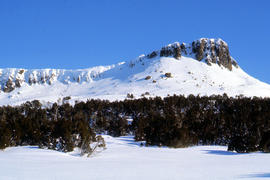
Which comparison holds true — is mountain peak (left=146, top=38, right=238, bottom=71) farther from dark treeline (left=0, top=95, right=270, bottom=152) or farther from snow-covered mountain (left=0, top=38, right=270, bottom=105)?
dark treeline (left=0, top=95, right=270, bottom=152)

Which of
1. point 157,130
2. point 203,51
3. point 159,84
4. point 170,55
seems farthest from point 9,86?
point 157,130

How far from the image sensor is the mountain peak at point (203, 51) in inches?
1576

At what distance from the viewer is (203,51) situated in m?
40.8

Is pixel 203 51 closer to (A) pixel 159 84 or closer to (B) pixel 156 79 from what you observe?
(B) pixel 156 79

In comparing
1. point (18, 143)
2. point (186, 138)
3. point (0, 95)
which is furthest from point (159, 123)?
point (0, 95)

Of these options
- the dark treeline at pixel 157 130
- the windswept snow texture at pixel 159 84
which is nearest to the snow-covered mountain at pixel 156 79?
the windswept snow texture at pixel 159 84

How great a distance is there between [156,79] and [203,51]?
47.5 ft

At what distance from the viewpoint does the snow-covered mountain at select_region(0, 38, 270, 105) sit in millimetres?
26484

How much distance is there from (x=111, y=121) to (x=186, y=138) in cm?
504

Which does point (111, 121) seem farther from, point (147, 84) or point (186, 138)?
point (147, 84)

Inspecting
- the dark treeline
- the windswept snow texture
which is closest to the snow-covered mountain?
the windswept snow texture

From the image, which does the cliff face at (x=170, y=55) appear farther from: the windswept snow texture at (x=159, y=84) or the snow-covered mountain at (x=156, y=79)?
the windswept snow texture at (x=159, y=84)

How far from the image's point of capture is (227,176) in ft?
11.9

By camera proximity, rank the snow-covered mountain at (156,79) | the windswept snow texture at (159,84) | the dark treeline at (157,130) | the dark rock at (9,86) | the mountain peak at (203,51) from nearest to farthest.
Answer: the dark treeline at (157,130)
the windswept snow texture at (159,84)
the snow-covered mountain at (156,79)
the mountain peak at (203,51)
the dark rock at (9,86)
